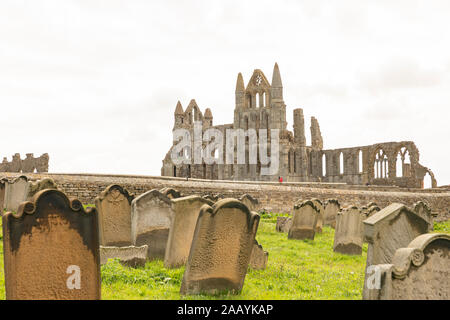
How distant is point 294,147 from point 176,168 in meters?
15.2

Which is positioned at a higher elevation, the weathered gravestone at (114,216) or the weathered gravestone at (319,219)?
the weathered gravestone at (114,216)

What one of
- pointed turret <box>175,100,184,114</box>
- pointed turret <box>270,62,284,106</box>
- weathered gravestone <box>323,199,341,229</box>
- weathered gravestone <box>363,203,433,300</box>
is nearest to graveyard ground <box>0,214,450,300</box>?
weathered gravestone <box>363,203,433,300</box>

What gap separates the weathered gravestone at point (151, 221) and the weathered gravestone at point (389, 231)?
134 inches

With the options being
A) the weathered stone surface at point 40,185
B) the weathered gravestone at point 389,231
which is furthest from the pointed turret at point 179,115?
the weathered gravestone at point 389,231

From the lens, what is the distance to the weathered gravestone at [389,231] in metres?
5.34

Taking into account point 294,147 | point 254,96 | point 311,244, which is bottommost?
point 311,244

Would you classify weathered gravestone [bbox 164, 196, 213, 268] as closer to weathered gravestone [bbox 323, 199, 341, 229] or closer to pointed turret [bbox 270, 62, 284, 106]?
weathered gravestone [bbox 323, 199, 341, 229]

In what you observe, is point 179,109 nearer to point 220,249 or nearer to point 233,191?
point 233,191

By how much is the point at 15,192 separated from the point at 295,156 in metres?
40.8

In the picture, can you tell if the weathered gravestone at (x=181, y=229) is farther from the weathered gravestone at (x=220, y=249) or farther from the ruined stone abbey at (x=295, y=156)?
the ruined stone abbey at (x=295, y=156)

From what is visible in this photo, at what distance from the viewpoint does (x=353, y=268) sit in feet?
27.5
